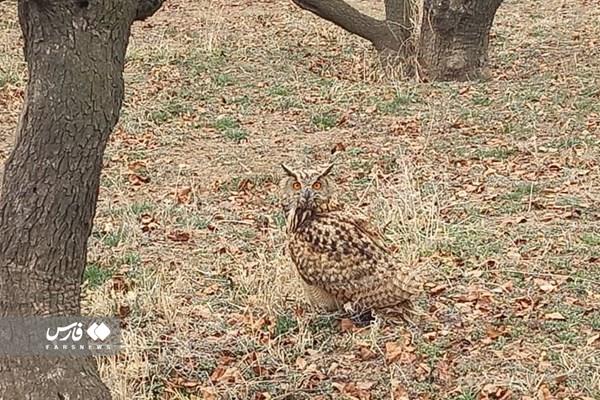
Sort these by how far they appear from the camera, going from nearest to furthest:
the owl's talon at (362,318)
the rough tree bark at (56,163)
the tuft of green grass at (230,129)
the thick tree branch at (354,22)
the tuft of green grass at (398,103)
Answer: the rough tree bark at (56,163) < the owl's talon at (362,318) < the tuft of green grass at (230,129) < the tuft of green grass at (398,103) < the thick tree branch at (354,22)

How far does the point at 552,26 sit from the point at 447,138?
5.85 m

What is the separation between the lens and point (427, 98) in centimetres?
1190

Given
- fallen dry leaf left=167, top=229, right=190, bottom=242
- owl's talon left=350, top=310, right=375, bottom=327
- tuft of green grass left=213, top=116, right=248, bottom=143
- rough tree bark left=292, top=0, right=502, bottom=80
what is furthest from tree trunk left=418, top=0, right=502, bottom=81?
owl's talon left=350, top=310, right=375, bottom=327

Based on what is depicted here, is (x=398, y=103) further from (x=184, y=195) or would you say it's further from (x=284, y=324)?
(x=284, y=324)

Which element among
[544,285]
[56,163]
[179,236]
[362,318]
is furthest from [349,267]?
[179,236]

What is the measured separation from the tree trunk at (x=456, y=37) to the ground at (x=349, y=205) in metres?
0.39

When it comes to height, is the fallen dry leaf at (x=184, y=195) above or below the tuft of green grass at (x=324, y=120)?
below

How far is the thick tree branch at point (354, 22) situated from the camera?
13.5m

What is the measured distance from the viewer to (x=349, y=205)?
7.73 meters

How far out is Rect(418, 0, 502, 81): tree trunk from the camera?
12.7 meters

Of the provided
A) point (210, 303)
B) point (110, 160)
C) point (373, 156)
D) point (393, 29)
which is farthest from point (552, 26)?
point (210, 303)

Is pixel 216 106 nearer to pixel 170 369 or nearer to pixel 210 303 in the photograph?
pixel 210 303

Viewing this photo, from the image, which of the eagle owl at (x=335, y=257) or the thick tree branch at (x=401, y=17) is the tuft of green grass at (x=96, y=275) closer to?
the eagle owl at (x=335, y=257)

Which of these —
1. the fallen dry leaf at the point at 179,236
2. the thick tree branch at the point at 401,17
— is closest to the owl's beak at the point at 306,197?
the fallen dry leaf at the point at 179,236
